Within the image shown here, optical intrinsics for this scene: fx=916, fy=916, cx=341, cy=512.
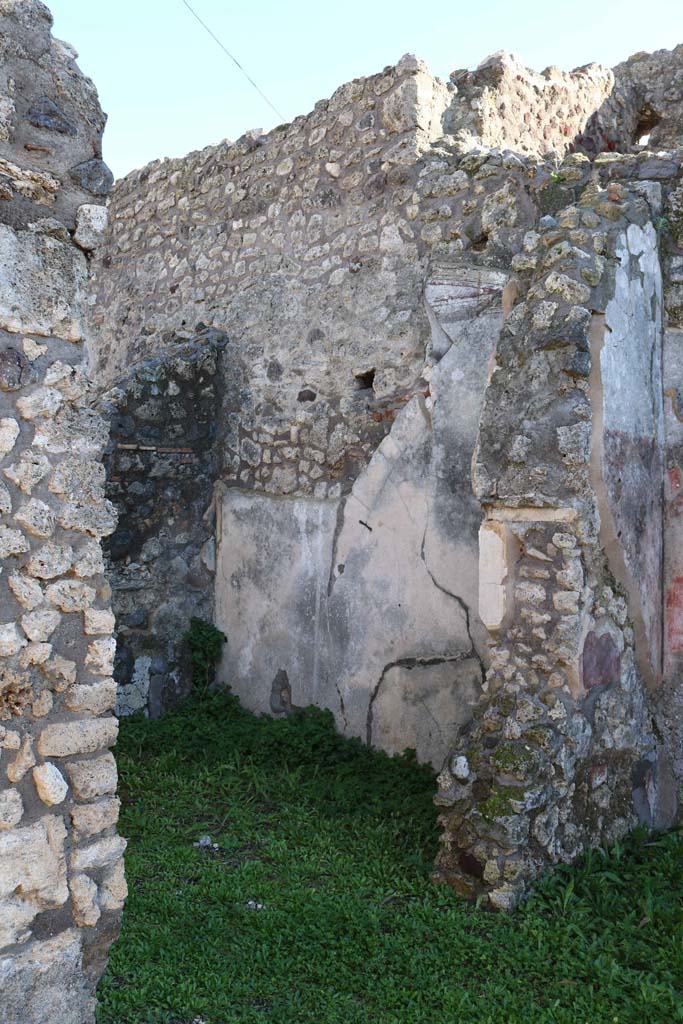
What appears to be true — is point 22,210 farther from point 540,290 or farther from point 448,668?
point 448,668

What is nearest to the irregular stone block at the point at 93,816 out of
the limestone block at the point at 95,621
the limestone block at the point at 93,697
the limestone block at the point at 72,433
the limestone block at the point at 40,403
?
the limestone block at the point at 93,697

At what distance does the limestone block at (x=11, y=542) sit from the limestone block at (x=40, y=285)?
0.52 m

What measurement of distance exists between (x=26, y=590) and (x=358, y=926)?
6.33 feet

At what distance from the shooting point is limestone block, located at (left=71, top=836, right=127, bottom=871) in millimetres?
2404

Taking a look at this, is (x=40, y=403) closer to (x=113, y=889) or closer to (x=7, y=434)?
(x=7, y=434)

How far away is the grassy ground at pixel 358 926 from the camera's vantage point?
2930 mm

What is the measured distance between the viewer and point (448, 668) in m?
4.86

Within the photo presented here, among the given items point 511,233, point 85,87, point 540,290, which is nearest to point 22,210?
point 85,87

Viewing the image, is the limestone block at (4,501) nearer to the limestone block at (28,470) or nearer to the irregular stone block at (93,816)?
the limestone block at (28,470)

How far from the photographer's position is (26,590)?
2340 millimetres

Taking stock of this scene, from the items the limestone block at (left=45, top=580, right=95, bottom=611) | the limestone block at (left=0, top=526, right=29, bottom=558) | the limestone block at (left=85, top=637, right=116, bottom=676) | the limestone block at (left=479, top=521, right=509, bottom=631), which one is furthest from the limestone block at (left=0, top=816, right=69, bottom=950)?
the limestone block at (left=479, top=521, right=509, bottom=631)

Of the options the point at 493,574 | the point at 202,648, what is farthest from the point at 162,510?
the point at 493,574

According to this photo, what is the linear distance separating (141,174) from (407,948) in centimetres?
621

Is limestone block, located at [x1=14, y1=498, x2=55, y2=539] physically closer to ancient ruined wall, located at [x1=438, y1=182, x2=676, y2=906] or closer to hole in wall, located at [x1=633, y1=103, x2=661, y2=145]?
ancient ruined wall, located at [x1=438, y1=182, x2=676, y2=906]
